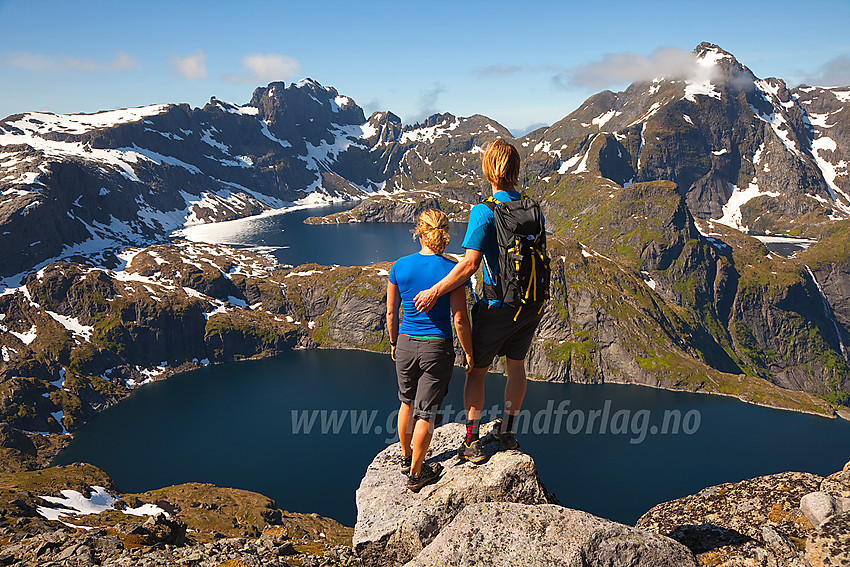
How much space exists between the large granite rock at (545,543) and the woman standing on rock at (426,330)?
221 cm

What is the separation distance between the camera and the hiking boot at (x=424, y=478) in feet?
37.8

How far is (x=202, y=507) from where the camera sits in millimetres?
91500

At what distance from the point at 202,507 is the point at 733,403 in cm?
16313

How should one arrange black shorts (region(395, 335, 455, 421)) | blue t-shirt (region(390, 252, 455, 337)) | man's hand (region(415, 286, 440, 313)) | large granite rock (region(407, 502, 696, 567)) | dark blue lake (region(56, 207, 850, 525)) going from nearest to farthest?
large granite rock (region(407, 502, 696, 567)) < man's hand (region(415, 286, 440, 313)) < blue t-shirt (region(390, 252, 455, 337)) < black shorts (region(395, 335, 455, 421)) < dark blue lake (region(56, 207, 850, 525))

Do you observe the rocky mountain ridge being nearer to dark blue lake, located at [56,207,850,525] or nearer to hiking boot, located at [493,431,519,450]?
hiking boot, located at [493,431,519,450]

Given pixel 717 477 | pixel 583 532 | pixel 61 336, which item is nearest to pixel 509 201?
pixel 583 532

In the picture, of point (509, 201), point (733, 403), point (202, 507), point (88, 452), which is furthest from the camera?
point (733, 403)

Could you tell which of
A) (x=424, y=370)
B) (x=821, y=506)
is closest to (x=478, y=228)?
(x=424, y=370)

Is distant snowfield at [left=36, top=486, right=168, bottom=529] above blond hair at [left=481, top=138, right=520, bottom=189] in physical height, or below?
below

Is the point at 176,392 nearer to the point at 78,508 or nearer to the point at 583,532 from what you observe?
the point at 78,508

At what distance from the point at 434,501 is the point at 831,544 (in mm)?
7612

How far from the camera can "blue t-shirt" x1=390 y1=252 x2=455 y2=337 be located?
1027 cm

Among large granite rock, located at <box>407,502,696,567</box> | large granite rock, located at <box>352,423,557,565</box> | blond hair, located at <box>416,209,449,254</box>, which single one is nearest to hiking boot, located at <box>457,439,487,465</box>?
large granite rock, located at <box>352,423,557,565</box>

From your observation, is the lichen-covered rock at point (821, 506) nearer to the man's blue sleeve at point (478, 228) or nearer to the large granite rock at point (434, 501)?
the large granite rock at point (434, 501)
